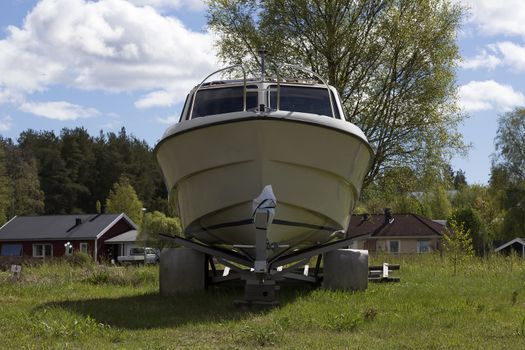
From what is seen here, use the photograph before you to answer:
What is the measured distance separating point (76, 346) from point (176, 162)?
4.02m

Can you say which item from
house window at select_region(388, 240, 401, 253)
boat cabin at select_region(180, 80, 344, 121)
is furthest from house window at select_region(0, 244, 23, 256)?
boat cabin at select_region(180, 80, 344, 121)

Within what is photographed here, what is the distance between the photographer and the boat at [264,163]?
9523 mm

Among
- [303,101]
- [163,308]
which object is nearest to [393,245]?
[303,101]

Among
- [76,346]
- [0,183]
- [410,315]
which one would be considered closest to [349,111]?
[410,315]

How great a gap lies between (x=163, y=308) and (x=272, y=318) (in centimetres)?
171

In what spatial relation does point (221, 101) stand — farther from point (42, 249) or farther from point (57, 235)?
point (42, 249)

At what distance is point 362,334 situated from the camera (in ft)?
24.1

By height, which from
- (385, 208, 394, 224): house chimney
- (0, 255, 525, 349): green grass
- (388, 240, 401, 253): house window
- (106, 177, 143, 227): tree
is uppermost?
(106, 177, 143, 227): tree

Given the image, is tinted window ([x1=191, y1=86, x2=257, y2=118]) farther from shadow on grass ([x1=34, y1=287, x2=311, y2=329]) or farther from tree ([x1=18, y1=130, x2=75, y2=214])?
tree ([x1=18, y1=130, x2=75, y2=214])

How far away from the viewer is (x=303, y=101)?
1110 centimetres

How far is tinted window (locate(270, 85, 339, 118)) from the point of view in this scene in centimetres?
1095

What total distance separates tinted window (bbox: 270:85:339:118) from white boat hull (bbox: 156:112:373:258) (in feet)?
2.75

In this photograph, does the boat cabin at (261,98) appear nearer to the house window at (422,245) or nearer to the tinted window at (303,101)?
the tinted window at (303,101)

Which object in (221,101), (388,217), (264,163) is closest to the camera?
(264,163)
